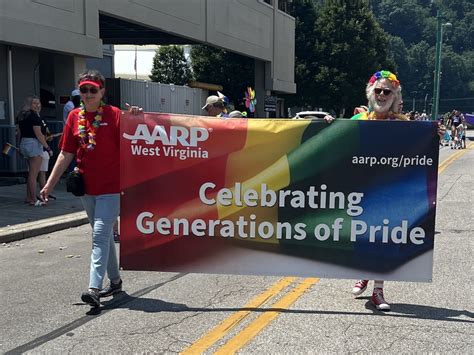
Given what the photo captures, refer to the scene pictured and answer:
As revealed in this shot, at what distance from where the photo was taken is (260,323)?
442 cm

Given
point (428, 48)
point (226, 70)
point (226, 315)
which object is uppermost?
point (428, 48)

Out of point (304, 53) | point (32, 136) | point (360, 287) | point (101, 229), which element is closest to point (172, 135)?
point (101, 229)

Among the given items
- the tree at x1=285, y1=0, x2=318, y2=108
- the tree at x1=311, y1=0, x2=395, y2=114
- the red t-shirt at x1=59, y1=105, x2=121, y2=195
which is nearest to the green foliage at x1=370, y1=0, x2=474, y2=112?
the tree at x1=311, y1=0, x2=395, y2=114

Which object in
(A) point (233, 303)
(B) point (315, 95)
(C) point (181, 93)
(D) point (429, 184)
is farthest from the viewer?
(B) point (315, 95)

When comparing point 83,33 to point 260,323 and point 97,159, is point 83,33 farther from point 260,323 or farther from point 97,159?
point 260,323

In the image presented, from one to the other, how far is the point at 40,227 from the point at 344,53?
121 feet

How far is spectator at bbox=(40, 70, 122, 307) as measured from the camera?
4.73 metres

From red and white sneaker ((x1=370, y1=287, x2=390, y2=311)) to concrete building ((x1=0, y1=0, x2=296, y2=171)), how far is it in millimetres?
10002

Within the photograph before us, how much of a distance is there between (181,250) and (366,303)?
1.71m

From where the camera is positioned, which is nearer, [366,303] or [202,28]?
[366,303]

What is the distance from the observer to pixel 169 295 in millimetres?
5184

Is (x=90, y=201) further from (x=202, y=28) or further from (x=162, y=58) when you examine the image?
(x=162, y=58)

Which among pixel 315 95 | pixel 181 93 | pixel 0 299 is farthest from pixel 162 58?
pixel 0 299

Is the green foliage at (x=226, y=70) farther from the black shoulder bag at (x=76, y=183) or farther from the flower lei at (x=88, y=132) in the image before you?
the black shoulder bag at (x=76, y=183)
